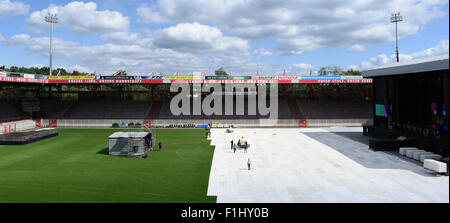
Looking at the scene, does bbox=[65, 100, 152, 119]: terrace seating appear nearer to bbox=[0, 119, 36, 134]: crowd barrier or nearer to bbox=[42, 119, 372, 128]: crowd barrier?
bbox=[42, 119, 372, 128]: crowd barrier

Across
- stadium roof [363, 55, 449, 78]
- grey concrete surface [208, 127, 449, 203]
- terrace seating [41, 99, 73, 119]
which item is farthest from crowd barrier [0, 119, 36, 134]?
stadium roof [363, 55, 449, 78]

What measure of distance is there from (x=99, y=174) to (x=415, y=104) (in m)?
34.2

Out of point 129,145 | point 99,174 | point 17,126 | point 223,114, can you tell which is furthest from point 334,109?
point 17,126

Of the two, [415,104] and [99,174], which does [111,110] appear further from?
[415,104]

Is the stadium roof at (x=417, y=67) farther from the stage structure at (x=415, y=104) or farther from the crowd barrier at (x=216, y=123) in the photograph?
the crowd barrier at (x=216, y=123)

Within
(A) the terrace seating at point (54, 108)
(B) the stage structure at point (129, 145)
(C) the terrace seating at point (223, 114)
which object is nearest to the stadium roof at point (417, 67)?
(C) the terrace seating at point (223, 114)

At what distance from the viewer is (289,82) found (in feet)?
184

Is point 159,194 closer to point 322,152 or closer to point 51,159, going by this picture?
point 51,159

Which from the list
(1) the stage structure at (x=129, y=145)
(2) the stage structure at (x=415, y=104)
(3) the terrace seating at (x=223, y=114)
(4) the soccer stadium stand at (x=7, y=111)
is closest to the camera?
(2) the stage structure at (x=415, y=104)

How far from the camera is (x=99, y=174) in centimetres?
2295

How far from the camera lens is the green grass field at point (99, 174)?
59.5 ft

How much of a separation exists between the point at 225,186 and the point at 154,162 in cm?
969

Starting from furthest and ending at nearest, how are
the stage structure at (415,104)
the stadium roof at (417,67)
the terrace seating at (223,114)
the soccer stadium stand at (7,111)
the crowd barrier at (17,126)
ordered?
the terrace seating at (223,114) → the soccer stadium stand at (7,111) → the crowd barrier at (17,126) → the stage structure at (415,104) → the stadium roof at (417,67)

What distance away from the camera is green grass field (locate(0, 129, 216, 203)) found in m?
18.1
